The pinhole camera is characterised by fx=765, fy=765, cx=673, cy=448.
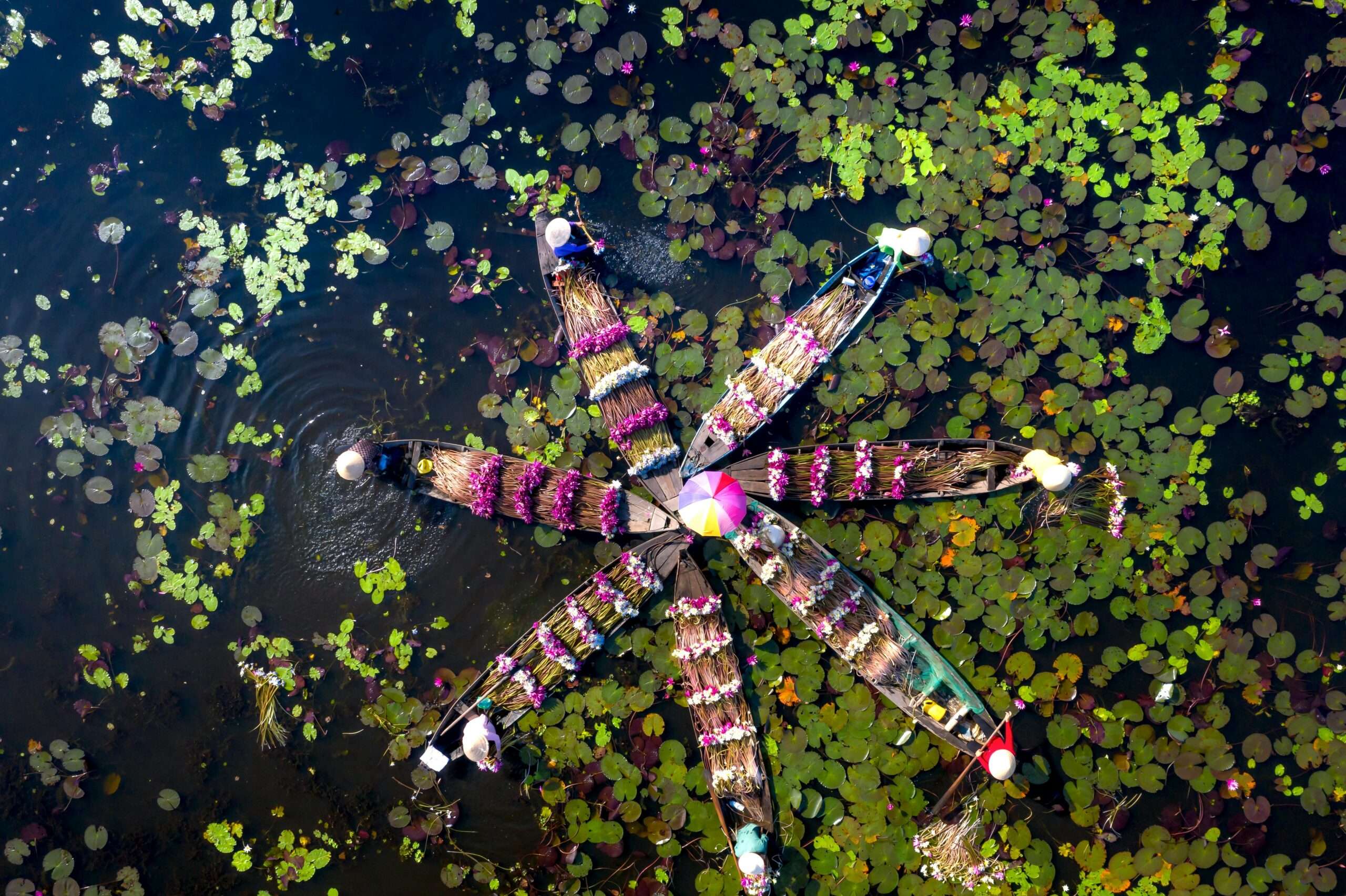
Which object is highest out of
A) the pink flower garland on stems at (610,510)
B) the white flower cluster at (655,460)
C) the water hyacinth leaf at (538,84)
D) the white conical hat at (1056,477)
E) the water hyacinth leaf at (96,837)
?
the water hyacinth leaf at (538,84)

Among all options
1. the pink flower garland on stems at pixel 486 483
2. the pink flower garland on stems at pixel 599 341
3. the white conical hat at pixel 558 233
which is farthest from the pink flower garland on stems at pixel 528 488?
the white conical hat at pixel 558 233

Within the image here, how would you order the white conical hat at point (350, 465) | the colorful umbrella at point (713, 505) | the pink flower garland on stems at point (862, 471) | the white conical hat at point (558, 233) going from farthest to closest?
the pink flower garland on stems at point (862, 471) < the white conical hat at point (558, 233) < the white conical hat at point (350, 465) < the colorful umbrella at point (713, 505)

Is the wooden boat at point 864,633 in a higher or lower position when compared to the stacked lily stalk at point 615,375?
lower

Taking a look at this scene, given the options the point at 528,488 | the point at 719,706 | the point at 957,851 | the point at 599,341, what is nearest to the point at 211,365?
the point at 528,488

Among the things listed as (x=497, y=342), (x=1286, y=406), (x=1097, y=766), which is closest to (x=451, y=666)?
(x=497, y=342)

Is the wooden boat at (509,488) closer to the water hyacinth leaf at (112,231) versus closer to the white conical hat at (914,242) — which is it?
the white conical hat at (914,242)

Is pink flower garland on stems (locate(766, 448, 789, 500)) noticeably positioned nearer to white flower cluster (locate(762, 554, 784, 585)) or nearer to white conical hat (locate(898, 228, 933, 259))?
white flower cluster (locate(762, 554, 784, 585))

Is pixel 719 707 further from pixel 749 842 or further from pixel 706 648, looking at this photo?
pixel 749 842
